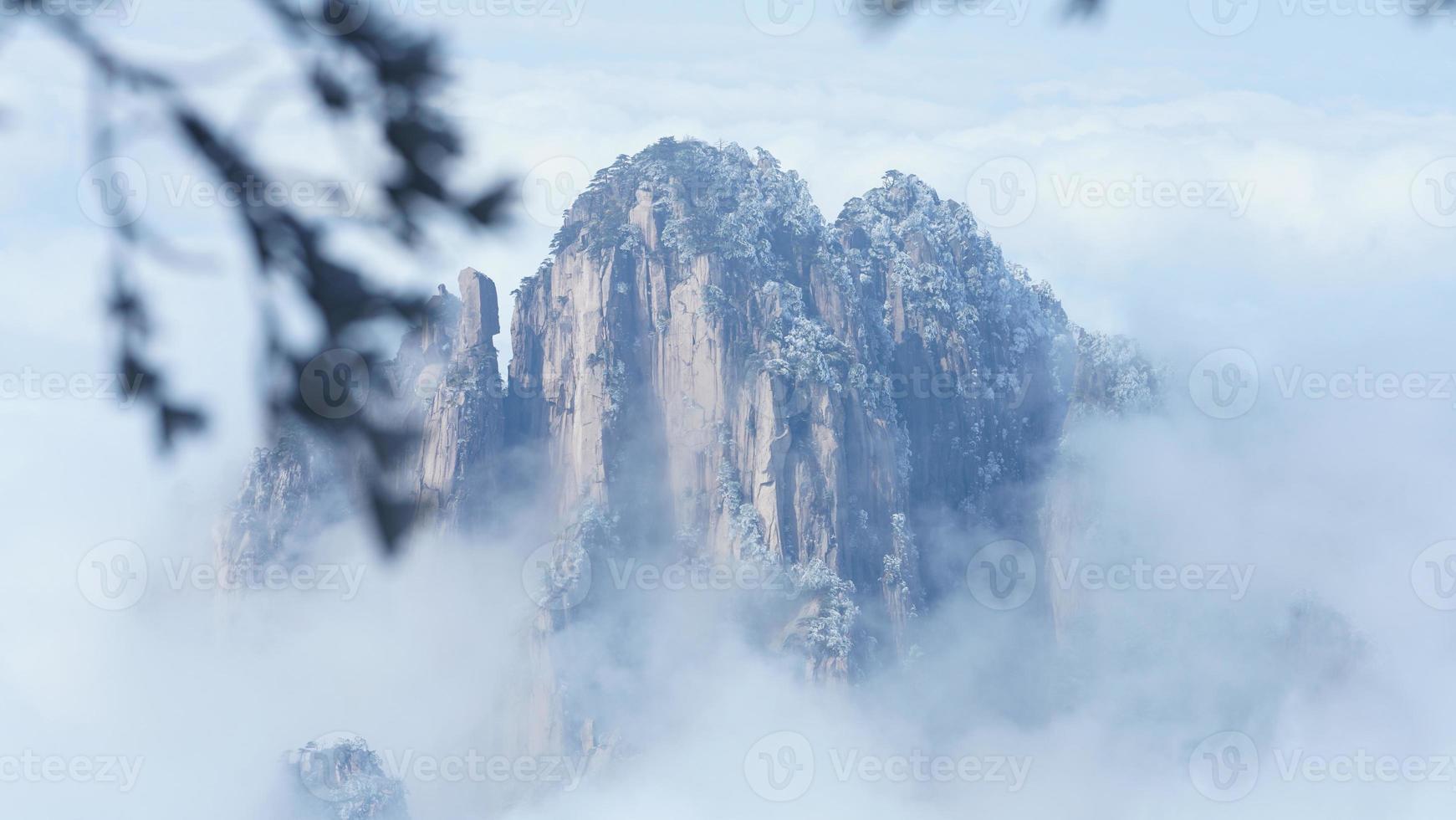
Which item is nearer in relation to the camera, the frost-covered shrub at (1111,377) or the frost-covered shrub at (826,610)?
the frost-covered shrub at (826,610)

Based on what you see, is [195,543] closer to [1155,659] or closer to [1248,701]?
[1155,659]

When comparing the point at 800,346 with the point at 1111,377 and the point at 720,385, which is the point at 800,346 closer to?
the point at 720,385

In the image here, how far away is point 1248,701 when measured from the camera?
15162cm

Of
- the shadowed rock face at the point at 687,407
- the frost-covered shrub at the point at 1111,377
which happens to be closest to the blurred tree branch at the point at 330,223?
the shadowed rock face at the point at 687,407

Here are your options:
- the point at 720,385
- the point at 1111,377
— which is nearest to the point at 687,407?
the point at 720,385

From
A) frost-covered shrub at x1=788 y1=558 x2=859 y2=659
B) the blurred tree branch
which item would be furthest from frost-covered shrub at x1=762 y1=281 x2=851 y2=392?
Answer: the blurred tree branch

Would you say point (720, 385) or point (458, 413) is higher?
point (720, 385)

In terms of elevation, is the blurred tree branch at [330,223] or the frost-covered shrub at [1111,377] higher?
the frost-covered shrub at [1111,377]

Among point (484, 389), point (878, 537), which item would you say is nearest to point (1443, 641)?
point (878, 537)

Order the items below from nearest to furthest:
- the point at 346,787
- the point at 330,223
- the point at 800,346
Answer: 1. the point at 330,223
2. the point at 346,787
3. the point at 800,346

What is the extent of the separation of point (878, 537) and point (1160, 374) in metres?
46.9

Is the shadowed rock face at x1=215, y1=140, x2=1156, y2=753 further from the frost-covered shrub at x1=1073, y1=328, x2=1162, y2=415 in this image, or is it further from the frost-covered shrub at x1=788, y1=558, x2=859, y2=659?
the frost-covered shrub at x1=1073, y1=328, x2=1162, y2=415

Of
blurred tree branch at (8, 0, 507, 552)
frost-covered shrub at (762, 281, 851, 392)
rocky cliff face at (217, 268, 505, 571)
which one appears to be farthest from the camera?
rocky cliff face at (217, 268, 505, 571)

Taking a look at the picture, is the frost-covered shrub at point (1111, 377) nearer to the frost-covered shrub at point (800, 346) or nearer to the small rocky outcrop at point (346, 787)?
the frost-covered shrub at point (800, 346)
